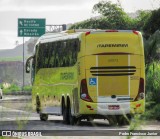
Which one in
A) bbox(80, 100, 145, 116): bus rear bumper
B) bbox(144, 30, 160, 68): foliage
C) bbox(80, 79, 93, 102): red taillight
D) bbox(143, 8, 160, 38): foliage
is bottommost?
bbox(80, 100, 145, 116): bus rear bumper

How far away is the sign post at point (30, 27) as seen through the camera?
253ft

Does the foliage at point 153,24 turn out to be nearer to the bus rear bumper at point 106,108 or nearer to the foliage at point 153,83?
the foliage at point 153,83

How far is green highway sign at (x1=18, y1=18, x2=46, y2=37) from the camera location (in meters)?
77.2

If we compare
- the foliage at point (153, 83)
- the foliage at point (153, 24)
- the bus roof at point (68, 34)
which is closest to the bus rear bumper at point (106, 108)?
the bus roof at point (68, 34)

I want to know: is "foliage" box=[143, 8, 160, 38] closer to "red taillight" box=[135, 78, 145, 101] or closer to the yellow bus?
the yellow bus

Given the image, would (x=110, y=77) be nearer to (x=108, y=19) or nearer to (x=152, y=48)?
(x=152, y=48)

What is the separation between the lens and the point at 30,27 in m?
77.2

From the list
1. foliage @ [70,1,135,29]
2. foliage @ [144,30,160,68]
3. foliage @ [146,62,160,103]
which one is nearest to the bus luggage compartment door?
foliage @ [146,62,160,103]

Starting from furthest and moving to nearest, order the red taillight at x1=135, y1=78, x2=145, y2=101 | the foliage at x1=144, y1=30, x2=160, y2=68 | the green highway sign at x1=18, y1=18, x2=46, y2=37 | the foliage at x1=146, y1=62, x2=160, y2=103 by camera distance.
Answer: the green highway sign at x1=18, y1=18, x2=46, y2=37, the foliage at x1=144, y1=30, x2=160, y2=68, the foliage at x1=146, y1=62, x2=160, y2=103, the red taillight at x1=135, y1=78, x2=145, y2=101

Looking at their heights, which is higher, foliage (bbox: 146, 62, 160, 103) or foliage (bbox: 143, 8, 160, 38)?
foliage (bbox: 143, 8, 160, 38)

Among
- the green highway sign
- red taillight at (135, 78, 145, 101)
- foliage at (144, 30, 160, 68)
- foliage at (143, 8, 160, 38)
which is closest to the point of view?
red taillight at (135, 78, 145, 101)

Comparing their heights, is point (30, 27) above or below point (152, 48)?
below

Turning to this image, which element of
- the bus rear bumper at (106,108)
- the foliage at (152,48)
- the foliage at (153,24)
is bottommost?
the bus rear bumper at (106,108)

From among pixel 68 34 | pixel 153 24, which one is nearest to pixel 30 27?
pixel 153 24
